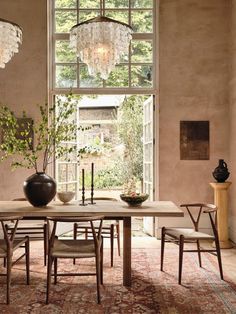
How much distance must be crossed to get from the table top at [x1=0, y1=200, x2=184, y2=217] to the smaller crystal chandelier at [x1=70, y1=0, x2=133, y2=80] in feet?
4.84

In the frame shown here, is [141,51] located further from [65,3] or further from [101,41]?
[101,41]

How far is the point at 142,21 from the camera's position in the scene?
719cm

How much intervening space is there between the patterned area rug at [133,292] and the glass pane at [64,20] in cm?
399

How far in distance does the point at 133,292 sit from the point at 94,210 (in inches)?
34.4

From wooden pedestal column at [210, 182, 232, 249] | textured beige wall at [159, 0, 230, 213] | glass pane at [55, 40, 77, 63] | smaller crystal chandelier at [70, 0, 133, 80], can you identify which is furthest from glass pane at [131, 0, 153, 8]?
wooden pedestal column at [210, 182, 232, 249]

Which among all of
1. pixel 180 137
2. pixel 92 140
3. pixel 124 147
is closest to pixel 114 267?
pixel 180 137

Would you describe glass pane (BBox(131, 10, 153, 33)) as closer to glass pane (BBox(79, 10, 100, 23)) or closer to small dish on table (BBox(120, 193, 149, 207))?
glass pane (BBox(79, 10, 100, 23))

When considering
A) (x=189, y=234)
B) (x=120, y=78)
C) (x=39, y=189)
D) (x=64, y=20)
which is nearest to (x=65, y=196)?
(x=39, y=189)

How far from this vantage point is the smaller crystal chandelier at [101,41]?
4.50m

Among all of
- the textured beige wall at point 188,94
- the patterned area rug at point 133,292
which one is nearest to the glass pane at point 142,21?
the textured beige wall at point 188,94

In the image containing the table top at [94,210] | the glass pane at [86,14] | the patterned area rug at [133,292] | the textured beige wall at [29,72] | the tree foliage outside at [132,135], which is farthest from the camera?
the tree foliage outside at [132,135]

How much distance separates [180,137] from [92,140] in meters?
7.58

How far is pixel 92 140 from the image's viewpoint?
46.9 ft

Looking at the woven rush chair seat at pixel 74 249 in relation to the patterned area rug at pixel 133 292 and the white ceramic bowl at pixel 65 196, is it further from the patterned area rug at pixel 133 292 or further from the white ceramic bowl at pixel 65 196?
the white ceramic bowl at pixel 65 196
